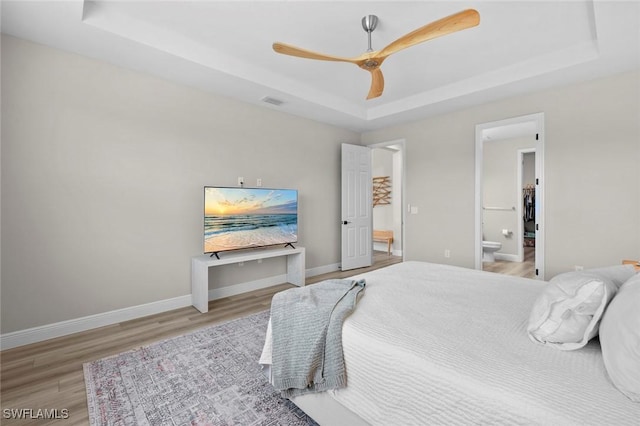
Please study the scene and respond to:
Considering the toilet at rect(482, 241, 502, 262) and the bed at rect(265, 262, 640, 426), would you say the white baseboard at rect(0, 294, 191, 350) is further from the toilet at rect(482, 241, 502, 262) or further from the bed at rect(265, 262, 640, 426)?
the toilet at rect(482, 241, 502, 262)

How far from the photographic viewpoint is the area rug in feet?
5.59

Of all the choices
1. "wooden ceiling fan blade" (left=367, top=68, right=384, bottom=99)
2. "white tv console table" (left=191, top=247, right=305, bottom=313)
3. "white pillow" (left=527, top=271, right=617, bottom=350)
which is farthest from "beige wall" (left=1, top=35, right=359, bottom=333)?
"white pillow" (left=527, top=271, right=617, bottom=350)

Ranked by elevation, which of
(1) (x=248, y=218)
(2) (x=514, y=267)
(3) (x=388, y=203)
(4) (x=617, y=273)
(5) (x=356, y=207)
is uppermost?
(3) (x=388, y=203)

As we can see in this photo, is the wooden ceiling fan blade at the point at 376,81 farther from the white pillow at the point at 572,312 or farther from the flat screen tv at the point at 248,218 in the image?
the white pillow at the point at 572,312

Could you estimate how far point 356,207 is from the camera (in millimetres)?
5457

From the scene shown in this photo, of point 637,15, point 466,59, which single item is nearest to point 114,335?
point 466,59

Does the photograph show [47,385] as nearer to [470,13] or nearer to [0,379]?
[0,379]

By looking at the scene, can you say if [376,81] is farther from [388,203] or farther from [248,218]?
[388,203]

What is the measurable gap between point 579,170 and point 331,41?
3.21m

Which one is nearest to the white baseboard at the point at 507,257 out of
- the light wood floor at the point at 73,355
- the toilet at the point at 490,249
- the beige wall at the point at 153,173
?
the toilet at the point at 490,249

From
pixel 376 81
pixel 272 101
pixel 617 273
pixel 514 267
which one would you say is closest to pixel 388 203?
pixel 514 267

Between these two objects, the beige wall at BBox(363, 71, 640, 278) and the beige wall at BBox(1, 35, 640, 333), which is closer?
the beige wall at BBox(1, 35, 640, 333)

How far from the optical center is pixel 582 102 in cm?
345

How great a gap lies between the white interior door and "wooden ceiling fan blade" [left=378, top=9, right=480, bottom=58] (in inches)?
121
